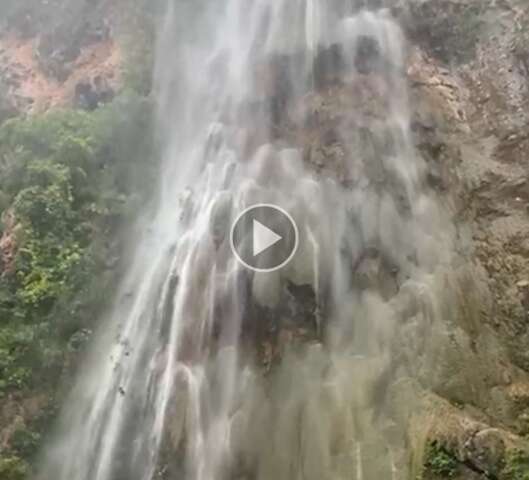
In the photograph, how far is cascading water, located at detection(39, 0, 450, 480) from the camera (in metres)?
8.04

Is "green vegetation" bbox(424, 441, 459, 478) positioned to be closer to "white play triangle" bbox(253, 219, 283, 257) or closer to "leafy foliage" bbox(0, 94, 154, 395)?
"white play triangle" bbox(253, 219, 283, 257)

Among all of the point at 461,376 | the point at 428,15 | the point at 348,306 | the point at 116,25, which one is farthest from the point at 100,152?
the point at 461,376

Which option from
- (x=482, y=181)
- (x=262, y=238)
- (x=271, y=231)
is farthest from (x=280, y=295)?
(x=482, y=181)

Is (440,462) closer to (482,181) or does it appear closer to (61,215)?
(482,181)

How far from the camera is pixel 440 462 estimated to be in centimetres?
730

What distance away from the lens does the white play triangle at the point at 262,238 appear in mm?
9445

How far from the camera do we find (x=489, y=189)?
32.3 feet

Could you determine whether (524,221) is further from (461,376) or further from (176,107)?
(176,107)

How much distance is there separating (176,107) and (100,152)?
189cm

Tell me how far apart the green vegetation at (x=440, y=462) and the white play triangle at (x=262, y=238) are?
11.5ft

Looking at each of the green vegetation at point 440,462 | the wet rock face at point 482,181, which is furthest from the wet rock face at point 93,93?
the green vegetation at point 440,462

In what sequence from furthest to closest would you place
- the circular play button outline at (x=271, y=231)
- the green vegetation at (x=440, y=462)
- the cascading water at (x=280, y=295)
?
the circular play button outline at (x=271, y=231) → the cascading water at (x=280, y=295) → the green vegetation at (x=440, y=462)

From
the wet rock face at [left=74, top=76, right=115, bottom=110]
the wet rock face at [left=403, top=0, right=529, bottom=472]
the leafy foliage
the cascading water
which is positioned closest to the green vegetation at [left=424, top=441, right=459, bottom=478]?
the wet rock face at [left=403, top=0, right=529, bottom=472]

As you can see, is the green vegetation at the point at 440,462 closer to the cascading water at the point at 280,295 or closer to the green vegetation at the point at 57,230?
the cascading water at the point at 280,295
